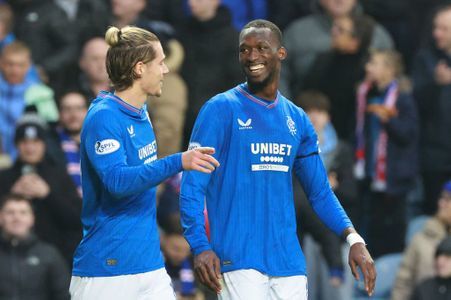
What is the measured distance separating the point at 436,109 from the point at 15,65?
4062 mm

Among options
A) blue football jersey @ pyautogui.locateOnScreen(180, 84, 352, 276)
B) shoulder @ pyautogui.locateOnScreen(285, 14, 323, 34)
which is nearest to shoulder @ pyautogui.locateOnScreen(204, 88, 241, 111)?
blue football jersey @ pyautogui.locateOnScreen(180, 84, 352, 276)

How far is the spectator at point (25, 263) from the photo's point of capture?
33.0 feet

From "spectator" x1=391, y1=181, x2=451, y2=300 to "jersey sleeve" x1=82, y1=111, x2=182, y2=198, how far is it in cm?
483

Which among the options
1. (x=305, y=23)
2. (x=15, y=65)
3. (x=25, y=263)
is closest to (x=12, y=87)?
(x=15, y=65)

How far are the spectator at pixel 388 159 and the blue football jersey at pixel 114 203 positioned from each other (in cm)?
570

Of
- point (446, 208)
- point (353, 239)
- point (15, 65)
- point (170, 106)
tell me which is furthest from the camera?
point (170, 106)

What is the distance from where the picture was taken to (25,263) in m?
10.1

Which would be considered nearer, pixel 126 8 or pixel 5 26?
pixel 126 8

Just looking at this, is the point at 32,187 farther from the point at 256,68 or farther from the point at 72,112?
the point at 256,68

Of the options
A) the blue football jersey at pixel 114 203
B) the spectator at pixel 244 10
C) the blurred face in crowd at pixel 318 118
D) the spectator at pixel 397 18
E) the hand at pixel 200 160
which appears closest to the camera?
the hand at pixel 200 160

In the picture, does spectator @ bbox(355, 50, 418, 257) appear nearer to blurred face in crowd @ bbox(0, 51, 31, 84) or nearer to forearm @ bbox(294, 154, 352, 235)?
blurred face in crowd @ bbox(0, 51, 31, 84)

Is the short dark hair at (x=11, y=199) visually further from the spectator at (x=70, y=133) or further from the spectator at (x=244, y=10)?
the spectator at (x=244, y=10)

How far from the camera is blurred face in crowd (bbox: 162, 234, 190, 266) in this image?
1048 cm

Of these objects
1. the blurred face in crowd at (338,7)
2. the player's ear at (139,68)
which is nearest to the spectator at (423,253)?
the blurred face in crowd at (338,7)
